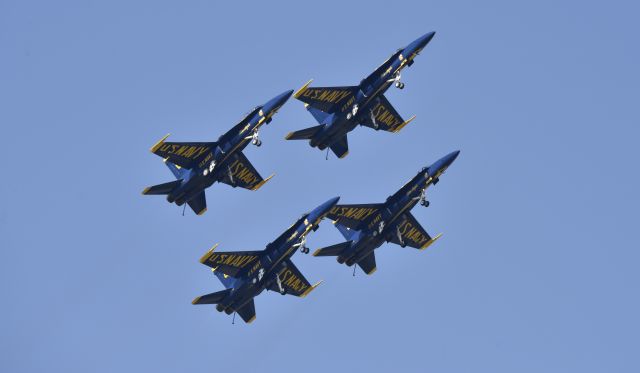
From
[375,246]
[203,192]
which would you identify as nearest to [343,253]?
[375,246]

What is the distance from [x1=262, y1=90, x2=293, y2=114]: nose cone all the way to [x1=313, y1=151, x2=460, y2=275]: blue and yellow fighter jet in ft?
30.0

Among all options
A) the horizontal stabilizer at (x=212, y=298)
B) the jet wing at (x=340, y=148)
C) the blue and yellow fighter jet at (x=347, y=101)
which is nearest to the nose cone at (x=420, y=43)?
the blue and yellow fighter jet at (x=347, y=101)

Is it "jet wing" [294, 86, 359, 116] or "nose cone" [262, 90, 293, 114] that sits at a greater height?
"nose cone" [262, 90, 293, 114]

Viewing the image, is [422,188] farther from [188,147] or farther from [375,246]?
[188,147]

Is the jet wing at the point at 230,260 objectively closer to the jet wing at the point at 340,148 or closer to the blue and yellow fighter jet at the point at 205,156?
the blue and yellow fighter jet at the point at 205,156

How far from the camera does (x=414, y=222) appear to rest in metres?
142

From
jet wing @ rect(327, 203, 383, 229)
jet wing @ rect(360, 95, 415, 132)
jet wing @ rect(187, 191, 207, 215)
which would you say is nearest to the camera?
jet wing @ rect(327, 203, 383, 229)

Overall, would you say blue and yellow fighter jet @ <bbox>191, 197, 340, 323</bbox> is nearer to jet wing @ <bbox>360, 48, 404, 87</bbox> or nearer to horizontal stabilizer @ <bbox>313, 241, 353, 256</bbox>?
horizontal stabilizer @ <bbox>313, 241, 353, 256</bbox>

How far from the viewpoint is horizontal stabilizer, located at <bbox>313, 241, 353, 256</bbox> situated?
138 metres

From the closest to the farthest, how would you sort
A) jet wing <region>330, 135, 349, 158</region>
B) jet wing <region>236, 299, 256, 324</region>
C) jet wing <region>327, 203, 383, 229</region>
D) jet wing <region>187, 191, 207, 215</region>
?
1. jet wing <region>327, 203, 383, 229</region>
2. jet wing <region>187, 191, 207, 215</region>
3. jet wing <region>236, 299, 256, 324</region>
4. jet wing <region>330, 135, 349, 158</region>

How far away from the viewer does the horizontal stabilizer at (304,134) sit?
13750 centimetres

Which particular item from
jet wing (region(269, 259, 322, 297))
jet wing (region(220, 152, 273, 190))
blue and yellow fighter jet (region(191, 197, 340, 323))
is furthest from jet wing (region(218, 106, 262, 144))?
jet wing (region(269, 259, 322, 297))

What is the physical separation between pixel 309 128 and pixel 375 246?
9789 millimetres

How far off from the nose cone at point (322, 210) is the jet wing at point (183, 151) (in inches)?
347
